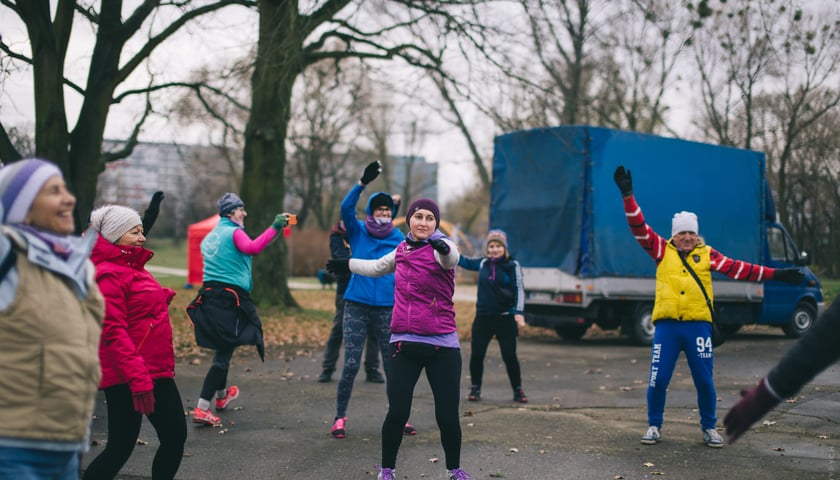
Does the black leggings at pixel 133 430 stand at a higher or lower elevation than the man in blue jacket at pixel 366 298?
lower

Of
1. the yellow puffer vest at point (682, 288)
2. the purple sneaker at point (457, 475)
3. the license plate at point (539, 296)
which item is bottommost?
the purple sneaker at point (457, 475)

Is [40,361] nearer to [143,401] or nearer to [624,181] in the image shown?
[143,401]

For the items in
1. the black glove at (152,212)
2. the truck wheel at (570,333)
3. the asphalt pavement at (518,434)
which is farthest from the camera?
the truck wheel at (570,333)

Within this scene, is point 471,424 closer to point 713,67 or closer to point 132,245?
point 132,245

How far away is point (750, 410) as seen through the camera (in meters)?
2.83

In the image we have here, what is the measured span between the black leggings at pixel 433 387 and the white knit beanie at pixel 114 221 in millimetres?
1742

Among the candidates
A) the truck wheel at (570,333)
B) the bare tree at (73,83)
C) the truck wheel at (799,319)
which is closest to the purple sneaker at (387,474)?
the bare tree at (73,83)

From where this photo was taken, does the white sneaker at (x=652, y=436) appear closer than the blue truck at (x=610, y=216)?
Yes

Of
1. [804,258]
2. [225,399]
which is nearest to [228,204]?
[225,399]

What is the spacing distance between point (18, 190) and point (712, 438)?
5.45 metres

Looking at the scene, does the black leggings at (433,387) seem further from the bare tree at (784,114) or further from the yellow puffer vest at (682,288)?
the bare tree at (784,114)

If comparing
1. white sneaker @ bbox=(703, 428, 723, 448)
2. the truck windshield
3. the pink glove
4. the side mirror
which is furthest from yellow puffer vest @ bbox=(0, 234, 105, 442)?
the truck windshield

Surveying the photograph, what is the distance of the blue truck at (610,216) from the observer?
13438mm

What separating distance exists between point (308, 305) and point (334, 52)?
294 inches
